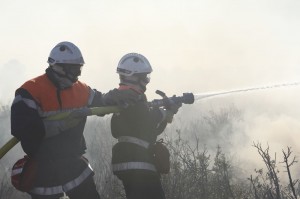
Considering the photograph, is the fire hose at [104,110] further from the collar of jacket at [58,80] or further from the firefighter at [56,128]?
the collar of jacket at [58,80]

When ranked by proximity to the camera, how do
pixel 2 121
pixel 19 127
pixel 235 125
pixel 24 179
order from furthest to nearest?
pixel 235 125
pixel 2 121
pixel 24 179
pixel 19 127

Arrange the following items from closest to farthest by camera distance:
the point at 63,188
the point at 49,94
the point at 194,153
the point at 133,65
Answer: the point at 49,94, the point at 63,188, the point at 133,65, the point at 194,153

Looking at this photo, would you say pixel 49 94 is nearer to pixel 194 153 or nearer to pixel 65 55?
pixel 65 55

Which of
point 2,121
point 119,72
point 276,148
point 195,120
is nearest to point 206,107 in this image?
Result: point 195,120

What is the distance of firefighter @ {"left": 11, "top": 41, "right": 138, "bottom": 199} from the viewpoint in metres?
3.80

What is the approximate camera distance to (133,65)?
4.58 meters

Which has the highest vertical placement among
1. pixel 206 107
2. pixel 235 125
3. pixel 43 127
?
pixel 206 107

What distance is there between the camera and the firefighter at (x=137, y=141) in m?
4.33

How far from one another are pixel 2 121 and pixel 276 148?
31.2 metres

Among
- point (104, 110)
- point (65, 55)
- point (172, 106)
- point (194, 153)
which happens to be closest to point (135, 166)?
point (104, 110)

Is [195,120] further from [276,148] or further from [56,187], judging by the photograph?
[56,187]

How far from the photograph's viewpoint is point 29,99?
3.81m

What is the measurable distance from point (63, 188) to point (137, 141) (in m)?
0.94

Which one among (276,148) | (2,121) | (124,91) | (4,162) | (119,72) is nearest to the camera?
(124,91)
